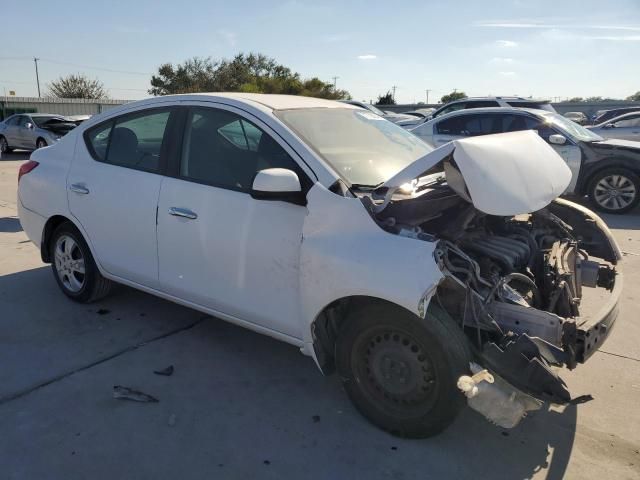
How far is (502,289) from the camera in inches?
109

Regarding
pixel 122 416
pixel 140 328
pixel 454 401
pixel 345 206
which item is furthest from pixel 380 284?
pixel 140 328

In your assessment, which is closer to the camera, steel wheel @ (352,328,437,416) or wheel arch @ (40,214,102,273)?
steel wheel @ (352,328,437,416)

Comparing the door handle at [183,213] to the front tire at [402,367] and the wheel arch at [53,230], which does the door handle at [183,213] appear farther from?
the front tire at [402,367]

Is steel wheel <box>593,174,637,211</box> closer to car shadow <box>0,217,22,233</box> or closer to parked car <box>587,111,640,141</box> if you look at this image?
parked car <box>587,111,640,141</box>

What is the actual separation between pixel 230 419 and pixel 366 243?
130cm

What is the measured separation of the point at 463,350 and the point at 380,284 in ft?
1.66

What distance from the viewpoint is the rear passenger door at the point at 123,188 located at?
383cm

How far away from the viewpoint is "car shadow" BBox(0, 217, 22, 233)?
7555 millimetres

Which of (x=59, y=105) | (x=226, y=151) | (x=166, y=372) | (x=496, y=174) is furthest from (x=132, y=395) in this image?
(x=59, y=105)

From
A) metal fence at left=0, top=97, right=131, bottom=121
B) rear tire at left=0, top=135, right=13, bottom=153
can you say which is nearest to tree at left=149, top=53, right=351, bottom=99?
metal fence at left=0, top=97, right=131, bottom=121

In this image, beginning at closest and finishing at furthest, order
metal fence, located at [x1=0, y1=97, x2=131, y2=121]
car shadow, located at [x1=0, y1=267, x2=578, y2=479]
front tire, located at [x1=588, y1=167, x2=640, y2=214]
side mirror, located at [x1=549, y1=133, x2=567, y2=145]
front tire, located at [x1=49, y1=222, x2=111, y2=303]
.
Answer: car shadow, located at [x1=0, y1=267, x2=578, y2=479] < front tire, located at [x1=49, y1=222, x2=111, y2=303] < front tire, located at [x1=588, y1=167, x2=640, y2=214] < side mirror, located at [x1=549, y1=133, x2=567, y2=145] < metal fence, located at [x1=0, y1=97, x2=131, y2=121]

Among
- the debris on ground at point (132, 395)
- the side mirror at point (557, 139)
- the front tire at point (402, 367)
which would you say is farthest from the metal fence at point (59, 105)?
the front tire at point (402, 367)

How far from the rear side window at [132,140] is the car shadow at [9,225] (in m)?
3.96

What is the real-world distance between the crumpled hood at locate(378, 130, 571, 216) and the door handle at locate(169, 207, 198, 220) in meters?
1.31
